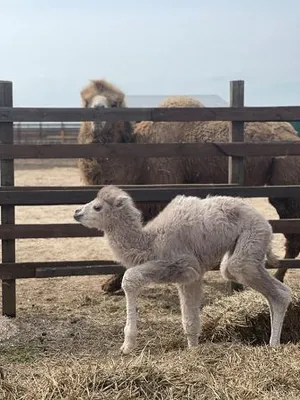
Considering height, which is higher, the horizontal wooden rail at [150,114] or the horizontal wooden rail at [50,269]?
the horizontal wooden rail at [150,114]

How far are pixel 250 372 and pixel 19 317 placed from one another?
3.08m

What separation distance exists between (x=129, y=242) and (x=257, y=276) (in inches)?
41.0

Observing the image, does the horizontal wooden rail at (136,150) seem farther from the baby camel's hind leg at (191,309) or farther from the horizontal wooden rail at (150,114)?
the baby camel's hind leg at (191,309)

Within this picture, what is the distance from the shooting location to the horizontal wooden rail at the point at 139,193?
6.26 metres

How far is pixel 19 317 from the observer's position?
258 inches

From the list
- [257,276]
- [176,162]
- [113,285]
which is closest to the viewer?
[257,276]

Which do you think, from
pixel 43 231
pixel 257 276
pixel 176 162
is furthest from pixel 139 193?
pixel 176 162

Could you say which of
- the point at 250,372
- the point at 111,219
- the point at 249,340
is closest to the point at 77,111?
the point at 111,219

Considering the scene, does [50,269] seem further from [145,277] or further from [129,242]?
[145,277]

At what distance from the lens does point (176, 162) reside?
26.7ft

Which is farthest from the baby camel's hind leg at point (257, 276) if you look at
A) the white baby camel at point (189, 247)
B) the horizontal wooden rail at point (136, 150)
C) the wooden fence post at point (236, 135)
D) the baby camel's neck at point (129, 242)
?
the wooden fence post at point (236, 135)

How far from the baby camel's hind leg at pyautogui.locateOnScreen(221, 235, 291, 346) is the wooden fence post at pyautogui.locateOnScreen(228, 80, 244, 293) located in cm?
170

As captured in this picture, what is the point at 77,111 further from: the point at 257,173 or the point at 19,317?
the point at 257,173

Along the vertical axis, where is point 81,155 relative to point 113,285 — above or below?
above
